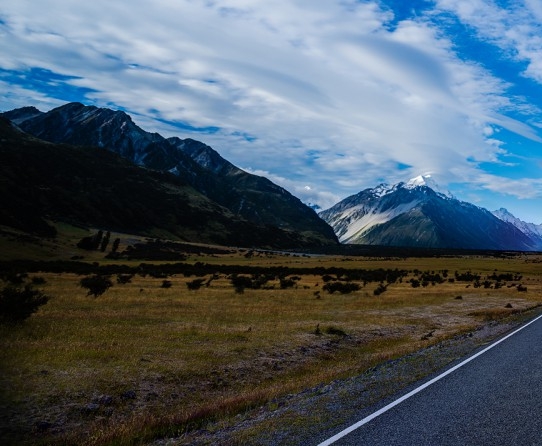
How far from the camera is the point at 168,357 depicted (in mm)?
16984

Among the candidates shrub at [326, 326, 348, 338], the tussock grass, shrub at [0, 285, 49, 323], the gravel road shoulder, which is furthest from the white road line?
shrub at [0, 285, 49, 323]

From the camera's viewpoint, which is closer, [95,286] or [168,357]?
[168,357]

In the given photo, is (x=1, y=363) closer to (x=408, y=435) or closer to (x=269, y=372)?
(x=269, y=372)

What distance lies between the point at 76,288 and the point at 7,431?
33.3 meters

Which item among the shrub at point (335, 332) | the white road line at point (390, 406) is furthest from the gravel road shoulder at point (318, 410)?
the shrub at point (335, 332)

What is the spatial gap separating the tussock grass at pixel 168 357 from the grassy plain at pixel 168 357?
0.05m

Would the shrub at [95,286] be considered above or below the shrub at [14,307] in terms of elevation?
below

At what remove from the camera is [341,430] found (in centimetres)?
856

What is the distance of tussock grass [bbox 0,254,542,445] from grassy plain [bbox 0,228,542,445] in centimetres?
5

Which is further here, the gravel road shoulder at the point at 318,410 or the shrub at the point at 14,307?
the shrub at the point at 14,307

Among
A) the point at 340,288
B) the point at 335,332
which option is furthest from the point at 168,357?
the point at 340,288

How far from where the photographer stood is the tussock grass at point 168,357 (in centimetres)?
1091

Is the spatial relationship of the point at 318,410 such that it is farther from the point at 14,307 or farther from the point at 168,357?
the point at 14,307

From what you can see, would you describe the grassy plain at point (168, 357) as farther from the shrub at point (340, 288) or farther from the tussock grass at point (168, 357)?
the shrub at point (340, 288)
